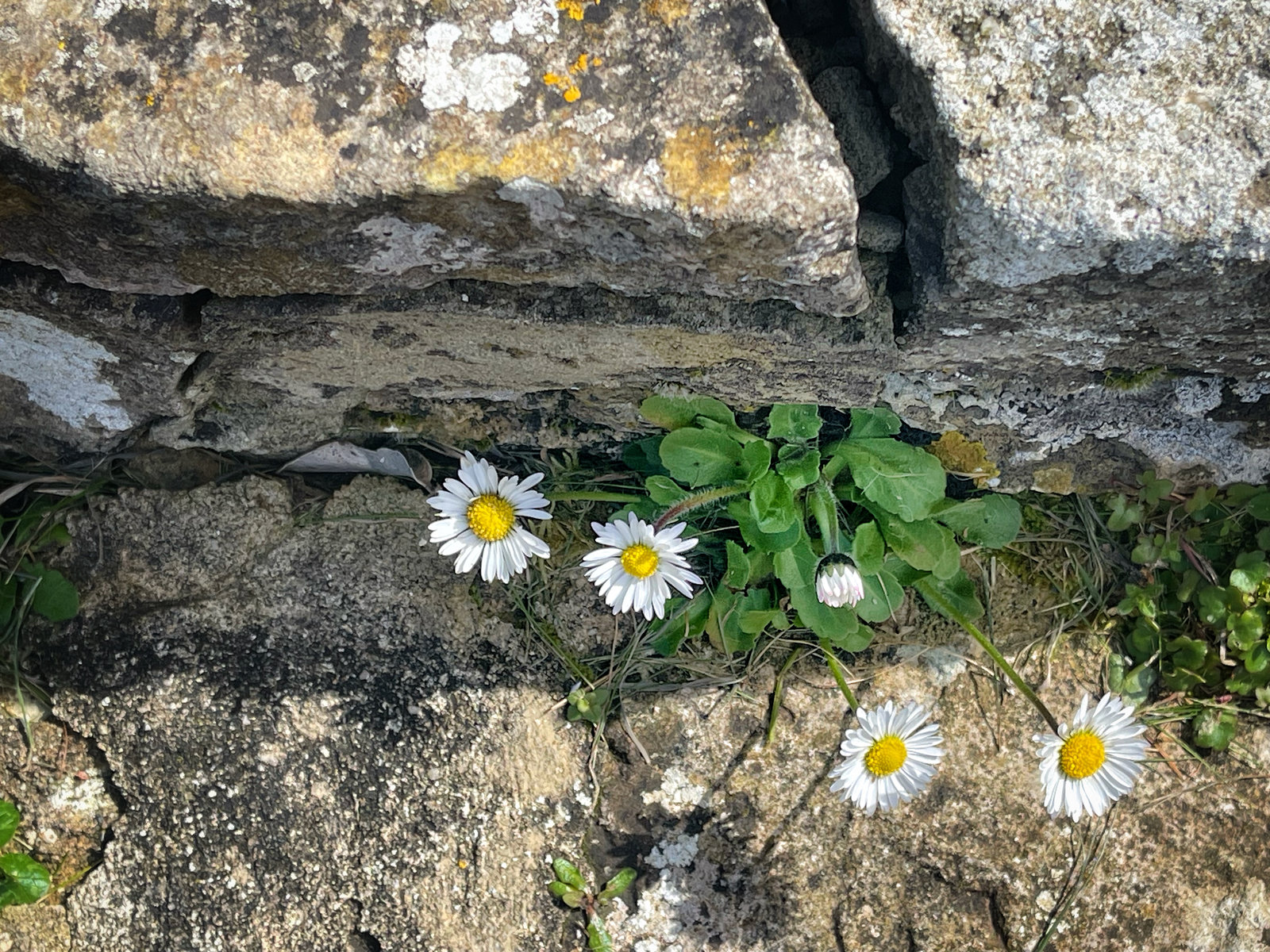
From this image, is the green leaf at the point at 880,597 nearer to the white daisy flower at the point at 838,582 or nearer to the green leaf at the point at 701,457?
the white daisy flower at the point at 838,582

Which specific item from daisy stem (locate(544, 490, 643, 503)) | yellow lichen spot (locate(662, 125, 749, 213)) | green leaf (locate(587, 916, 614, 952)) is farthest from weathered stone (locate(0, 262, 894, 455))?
green leaf (locate(587, 916, 614, 952))

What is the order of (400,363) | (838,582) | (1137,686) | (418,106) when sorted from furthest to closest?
(1137,686) → (838,582) → (400,363) → (418,106)

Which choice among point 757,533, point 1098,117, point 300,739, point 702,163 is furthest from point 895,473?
point 300,739

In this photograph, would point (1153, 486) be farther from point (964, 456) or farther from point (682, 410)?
point (682, 410)

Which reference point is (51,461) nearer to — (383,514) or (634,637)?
(383,514)

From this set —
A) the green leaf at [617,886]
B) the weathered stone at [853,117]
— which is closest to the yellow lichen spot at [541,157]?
the weathered stone at [853,117]

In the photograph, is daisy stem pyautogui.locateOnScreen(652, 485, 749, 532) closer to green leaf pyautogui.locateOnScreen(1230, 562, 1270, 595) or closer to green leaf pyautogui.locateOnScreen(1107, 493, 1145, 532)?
green leaf pyautogui.locateOnScreen(1107, 493, 1145, 532)
